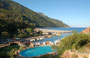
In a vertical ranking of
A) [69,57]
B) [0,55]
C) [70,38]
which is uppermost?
[70,38]

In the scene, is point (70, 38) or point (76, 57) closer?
point (76, 57)

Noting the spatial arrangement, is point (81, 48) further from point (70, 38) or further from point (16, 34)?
point (16, 34)

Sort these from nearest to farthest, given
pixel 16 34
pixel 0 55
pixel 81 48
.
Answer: pixel 0 55
pixel 81 48
pixel 16 34

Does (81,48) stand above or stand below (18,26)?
below

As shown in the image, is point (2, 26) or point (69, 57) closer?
point (69, 57)

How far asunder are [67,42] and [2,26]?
1238 inches

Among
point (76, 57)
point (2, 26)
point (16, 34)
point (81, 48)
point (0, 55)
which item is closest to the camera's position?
point (0, 55)

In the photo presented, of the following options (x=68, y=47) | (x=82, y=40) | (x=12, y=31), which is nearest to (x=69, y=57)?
(x=68, y=47)

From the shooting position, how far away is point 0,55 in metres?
9.43

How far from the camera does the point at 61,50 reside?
49.0ft

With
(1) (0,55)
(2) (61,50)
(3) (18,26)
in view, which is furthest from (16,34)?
(1) (0,55)

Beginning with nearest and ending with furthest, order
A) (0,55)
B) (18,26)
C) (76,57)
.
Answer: (0,55)
(76,57)
(18,26)

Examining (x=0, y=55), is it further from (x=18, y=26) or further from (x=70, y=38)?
(x=18, y=26)

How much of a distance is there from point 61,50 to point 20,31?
108 ft
